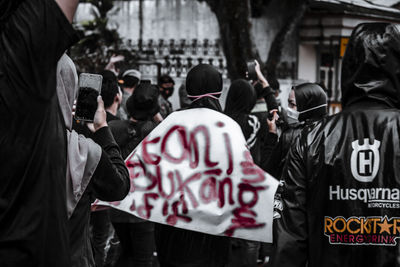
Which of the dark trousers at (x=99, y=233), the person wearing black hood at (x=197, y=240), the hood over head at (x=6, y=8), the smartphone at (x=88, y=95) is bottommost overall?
the dark trousers at (x=99, y=233)

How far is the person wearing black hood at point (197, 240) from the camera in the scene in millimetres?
4750

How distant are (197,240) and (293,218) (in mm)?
1858

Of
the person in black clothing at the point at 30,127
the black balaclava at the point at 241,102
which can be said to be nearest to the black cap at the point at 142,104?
the black balaclava at the point at 241,102

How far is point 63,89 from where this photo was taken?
2.62 m

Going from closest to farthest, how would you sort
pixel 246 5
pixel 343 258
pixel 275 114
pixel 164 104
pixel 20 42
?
pixel 20 42
pixel 343 258
pixel 275 114
pixel 164 104
pixel 246 5

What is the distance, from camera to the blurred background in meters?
14.4

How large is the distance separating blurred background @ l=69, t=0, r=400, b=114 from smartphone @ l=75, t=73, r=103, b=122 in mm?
10752

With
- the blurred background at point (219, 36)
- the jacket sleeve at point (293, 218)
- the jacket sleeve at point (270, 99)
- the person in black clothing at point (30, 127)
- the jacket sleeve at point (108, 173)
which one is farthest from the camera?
the blurred background at point (219, 36)

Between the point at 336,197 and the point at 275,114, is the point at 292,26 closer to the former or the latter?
the point at 275,114

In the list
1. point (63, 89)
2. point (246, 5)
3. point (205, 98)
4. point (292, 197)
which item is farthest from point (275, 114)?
point (246, 5)

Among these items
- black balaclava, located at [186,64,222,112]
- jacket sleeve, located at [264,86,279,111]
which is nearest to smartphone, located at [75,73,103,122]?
black balaclava, located at [186,64,222,112]

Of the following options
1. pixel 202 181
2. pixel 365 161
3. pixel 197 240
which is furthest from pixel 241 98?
pixel 365 161

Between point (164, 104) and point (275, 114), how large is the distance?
2.99 metres

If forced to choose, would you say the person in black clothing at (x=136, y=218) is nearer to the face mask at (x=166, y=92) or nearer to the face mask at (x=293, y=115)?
the face mask at (x=293, y=115)
